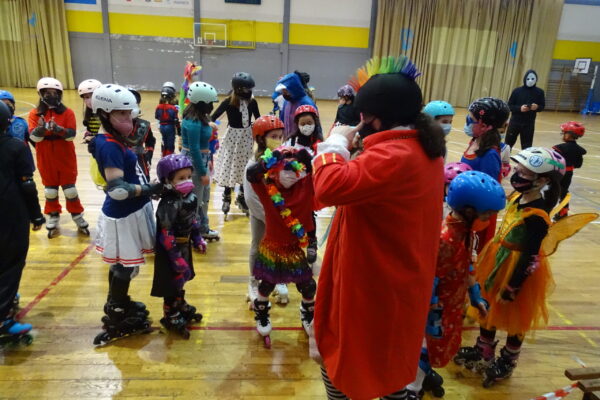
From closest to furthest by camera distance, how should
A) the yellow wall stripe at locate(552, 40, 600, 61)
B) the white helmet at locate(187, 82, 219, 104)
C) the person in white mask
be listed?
1. the white helmet at locate(187, 82, 219, 104)
2. the person in white mask
3. the yellow wall stripe at locate(552, 40, 600, 61)

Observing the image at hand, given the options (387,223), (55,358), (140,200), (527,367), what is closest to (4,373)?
(55,358)

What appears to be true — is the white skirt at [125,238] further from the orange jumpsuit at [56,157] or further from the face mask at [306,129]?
the orange jumpsuit at [56,157]

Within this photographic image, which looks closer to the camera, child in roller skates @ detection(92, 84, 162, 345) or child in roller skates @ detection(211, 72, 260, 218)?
child in roller skates @ detection(92, 84, 162, 345)

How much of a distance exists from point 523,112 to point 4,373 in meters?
7.78

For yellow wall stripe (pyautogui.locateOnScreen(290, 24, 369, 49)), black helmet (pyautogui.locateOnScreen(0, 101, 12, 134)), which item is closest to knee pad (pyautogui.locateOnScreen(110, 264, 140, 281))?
black helmet (pyautogui.locateOnScreen(0, 101, 12, 134))

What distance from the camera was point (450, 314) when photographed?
2107 mm

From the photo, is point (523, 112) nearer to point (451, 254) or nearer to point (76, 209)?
point (451, 254)

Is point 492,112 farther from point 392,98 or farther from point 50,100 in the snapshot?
point 50,100

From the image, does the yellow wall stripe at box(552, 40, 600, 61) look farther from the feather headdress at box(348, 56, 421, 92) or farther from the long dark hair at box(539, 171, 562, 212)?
the feather headdress at box(348, 56, 421, 92)

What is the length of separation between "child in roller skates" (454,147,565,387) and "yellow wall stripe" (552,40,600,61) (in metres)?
18.6

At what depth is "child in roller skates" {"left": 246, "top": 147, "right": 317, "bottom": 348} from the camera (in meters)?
Answer: 2.44

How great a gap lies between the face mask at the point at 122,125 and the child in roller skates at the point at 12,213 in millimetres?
610

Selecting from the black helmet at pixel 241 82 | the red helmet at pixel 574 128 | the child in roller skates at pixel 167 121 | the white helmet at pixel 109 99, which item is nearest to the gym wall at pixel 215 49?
the child in roller skates at pixel 167 121

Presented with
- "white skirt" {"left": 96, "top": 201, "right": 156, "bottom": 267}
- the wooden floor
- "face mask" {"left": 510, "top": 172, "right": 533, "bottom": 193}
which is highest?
"face mask" {"left": 510, "top": 172, "right": 533, "bottom": 193}
